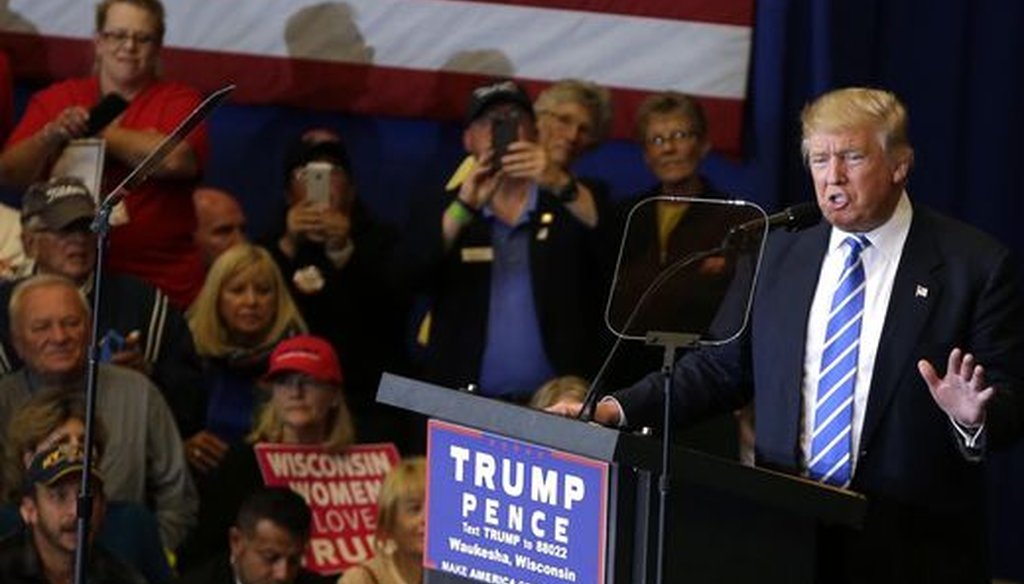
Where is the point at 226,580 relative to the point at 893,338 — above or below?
below

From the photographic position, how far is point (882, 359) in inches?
192

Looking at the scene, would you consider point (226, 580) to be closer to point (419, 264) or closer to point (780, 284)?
point (419, 264)

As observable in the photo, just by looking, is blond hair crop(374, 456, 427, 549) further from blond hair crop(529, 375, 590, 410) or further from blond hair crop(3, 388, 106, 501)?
blond hair crop(3, 388, 106, 501)

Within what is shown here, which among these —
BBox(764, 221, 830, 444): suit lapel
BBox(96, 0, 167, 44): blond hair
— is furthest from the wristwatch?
BBox(764, 221, 830, 444): suit lapel

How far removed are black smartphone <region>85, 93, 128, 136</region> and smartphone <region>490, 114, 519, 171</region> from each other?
43.8 inches

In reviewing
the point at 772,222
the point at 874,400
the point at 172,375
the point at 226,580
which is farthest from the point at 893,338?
the point at 172,375

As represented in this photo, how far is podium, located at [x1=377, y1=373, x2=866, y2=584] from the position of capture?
4344 millimetres

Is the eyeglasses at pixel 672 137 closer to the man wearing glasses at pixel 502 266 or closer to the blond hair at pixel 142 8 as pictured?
the man wearing glasses at pixel 502 266

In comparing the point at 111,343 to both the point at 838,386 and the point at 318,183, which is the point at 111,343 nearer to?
the point at 318,183

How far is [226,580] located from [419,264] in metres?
1.24

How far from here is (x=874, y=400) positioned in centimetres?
486

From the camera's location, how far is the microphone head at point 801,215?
4.62 meters

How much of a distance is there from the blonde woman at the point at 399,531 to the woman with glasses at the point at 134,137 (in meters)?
1.30

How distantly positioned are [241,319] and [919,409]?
10.1 feet
